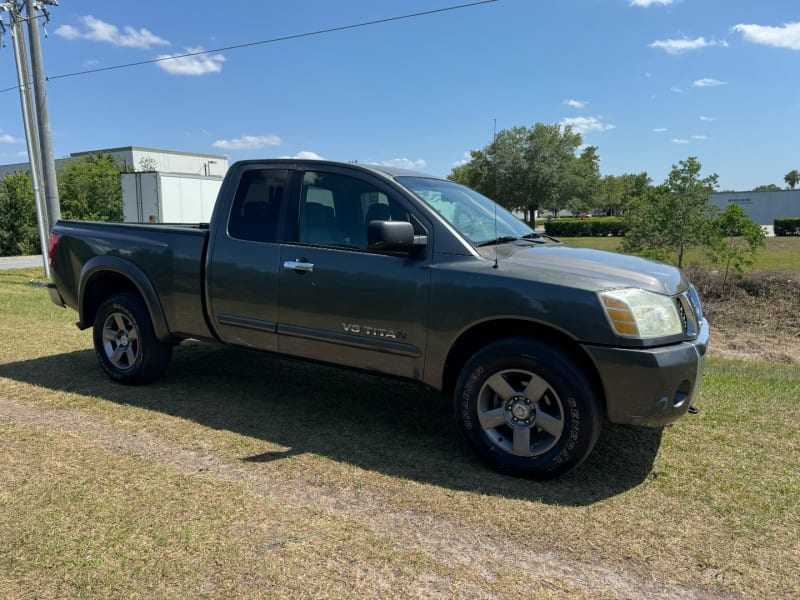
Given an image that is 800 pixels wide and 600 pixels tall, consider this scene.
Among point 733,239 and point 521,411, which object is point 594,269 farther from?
point 733,239

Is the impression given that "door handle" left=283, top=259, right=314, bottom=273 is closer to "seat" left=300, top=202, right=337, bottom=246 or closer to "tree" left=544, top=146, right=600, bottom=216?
"seat" left=300, top=202, right=337, bottom=246

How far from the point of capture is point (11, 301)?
35.4 ft

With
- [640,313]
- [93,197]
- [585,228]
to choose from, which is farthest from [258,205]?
[585,228]

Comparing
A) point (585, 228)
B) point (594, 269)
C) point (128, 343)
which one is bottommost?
point (585, 228)

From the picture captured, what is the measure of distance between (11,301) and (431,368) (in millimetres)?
9685

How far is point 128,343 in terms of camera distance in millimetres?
5523

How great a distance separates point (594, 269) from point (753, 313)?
33.7ft

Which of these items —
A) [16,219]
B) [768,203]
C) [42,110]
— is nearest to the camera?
[42,110]

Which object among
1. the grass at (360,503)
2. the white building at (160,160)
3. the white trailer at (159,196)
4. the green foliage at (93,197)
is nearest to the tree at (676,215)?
the grass at (360,503)

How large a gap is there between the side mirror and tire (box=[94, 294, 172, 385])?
257 centimetres

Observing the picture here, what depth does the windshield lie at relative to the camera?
4.23 metres

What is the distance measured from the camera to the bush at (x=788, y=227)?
136 feet

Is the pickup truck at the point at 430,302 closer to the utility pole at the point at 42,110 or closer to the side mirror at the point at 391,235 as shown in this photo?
the side mirror at the point at 391,235

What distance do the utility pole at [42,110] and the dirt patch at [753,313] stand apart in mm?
13663
